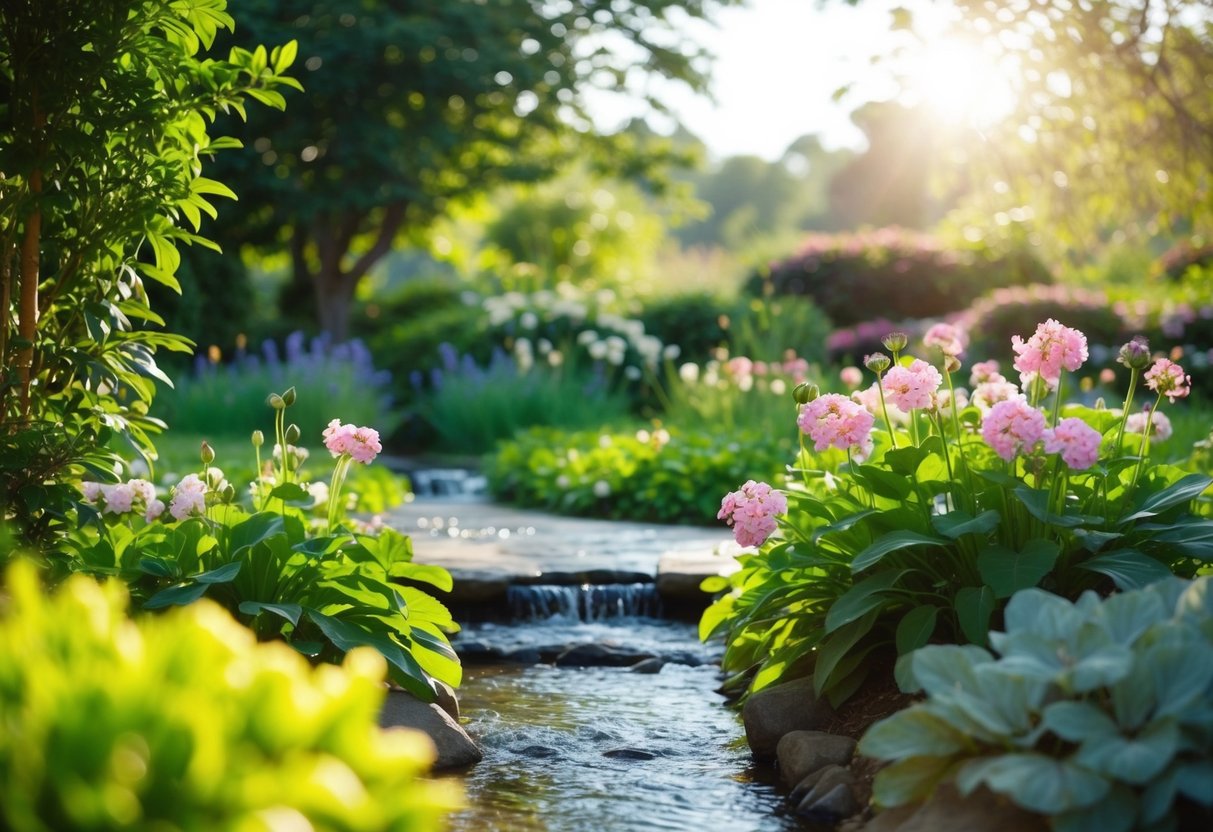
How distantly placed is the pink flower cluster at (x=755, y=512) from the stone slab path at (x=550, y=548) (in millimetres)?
1230

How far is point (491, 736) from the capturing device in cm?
382

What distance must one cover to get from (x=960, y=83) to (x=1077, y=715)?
691 cm

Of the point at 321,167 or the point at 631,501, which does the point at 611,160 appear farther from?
the point at 631,501

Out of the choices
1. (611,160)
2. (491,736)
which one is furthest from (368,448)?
(611,160)

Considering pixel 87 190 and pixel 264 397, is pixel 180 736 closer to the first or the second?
pixel 87 190

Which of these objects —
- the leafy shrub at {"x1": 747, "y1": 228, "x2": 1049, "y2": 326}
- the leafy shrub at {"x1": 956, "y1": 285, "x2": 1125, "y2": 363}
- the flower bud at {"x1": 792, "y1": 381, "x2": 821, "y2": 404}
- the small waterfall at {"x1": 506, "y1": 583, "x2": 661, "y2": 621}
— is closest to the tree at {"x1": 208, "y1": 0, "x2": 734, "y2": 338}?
the leafy shrub at {"x1": 747, "y1": 228, "x2": 1049, "y2": 326}

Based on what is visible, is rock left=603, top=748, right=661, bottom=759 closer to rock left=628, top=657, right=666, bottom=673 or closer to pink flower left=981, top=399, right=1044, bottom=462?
rock left=628, top=657, right=666, bottom=673

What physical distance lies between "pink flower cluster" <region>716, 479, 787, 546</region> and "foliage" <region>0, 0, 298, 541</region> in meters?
1.66

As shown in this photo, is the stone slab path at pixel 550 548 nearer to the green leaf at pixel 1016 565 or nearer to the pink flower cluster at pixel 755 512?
the pink flower cluster at pixel 755 512

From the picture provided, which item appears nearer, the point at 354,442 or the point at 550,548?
the point at 354,442

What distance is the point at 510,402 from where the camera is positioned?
447 inches

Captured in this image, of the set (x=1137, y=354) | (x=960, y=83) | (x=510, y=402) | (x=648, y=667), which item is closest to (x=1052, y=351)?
(x=1137, y=354)

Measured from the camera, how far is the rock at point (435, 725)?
3449mm

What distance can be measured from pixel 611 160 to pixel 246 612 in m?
17.1
